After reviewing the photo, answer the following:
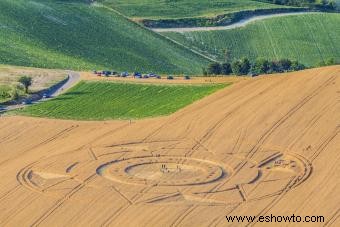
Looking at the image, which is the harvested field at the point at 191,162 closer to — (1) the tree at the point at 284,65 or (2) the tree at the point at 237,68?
(2) the tree at the point at 237,68

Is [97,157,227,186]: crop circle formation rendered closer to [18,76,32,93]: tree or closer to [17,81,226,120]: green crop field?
[17,81,226,120]: green crop field

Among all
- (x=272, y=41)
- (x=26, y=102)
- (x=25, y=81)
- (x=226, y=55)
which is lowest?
(x=26, y=102)

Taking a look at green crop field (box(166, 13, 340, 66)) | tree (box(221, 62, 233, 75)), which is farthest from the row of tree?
green crop field (box(166, 13, 340, 66))

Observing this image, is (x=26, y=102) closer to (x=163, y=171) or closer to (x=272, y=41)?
(x=163, y=171)

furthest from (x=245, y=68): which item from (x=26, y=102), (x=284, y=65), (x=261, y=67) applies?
(x=26, y=102)

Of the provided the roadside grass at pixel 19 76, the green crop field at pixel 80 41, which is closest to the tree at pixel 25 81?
the roadside grass at pixel 19 76

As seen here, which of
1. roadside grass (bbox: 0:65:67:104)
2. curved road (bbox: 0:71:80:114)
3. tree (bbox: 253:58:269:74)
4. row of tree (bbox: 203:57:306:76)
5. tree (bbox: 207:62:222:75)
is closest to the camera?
curved road (bbox: 0:71:80:114)

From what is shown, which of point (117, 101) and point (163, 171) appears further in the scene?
point (117, 101)
